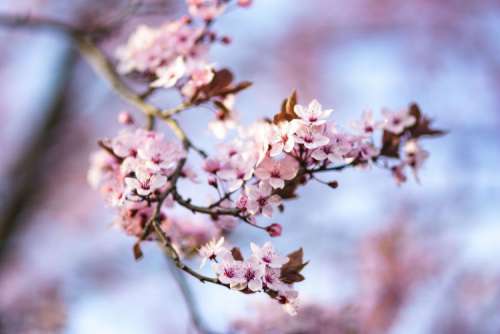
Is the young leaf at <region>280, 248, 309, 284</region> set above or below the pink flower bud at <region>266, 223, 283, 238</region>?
below

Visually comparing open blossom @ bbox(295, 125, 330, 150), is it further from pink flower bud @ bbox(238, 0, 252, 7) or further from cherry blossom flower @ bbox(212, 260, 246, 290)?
pink flower bud @ bbox(238, 0, 252, 7)


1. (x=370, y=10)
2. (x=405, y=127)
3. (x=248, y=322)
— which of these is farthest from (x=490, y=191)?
(x=370, y=10)

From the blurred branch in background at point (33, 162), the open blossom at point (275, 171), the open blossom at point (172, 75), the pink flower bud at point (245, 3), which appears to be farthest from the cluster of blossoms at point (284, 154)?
the blurred branch in background at point (33, 162)

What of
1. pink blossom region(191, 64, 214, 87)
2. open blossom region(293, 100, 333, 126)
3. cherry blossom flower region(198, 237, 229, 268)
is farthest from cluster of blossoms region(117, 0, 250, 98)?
cherry blossom flower region(198, 237, 229, 268)

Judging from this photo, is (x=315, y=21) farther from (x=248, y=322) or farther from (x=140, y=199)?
(x=140, y=199)

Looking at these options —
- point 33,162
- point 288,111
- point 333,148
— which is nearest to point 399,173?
point 333,148

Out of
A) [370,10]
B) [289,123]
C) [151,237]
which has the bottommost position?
[151,237]

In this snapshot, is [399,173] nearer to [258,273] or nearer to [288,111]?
[288,111]

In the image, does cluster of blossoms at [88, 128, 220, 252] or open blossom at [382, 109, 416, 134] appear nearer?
cluster of blossoms at [88, 128, 220, 252]
